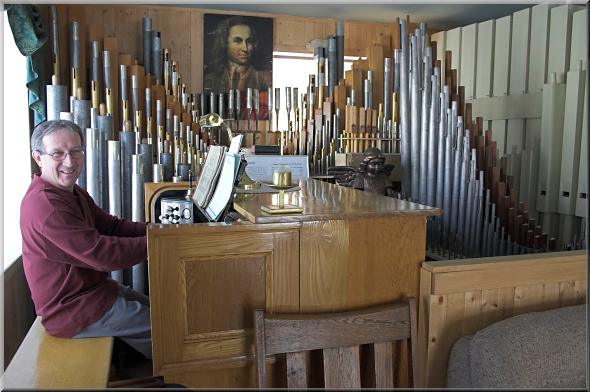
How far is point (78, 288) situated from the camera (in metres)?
2.00

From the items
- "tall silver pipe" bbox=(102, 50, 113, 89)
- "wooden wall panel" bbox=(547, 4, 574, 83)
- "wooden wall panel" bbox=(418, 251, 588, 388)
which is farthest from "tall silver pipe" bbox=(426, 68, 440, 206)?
"tall silver pipe" bbox=(102, 50, 113, 89)

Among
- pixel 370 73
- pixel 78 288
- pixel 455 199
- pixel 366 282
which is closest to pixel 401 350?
pixel 366 282

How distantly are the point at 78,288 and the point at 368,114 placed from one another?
3.70 meters

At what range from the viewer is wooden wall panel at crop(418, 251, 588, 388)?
6.05 ft

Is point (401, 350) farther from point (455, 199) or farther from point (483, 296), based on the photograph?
point (455, 199)

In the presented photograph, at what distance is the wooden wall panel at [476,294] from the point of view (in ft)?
6.05

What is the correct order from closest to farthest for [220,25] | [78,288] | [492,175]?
[78,288] → [492,175] → [220,25]

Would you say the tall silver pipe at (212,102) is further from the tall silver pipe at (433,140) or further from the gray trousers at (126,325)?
the gray trousers at (126,325)

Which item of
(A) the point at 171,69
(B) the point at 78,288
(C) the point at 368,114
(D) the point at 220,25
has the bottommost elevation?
(B) the point at 78,288

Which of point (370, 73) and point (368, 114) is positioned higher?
point (370, 73)

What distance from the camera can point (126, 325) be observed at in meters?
2.06

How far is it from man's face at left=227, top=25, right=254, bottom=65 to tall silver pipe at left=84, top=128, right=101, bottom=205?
2.52 metres

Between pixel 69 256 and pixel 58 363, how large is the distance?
40 cm

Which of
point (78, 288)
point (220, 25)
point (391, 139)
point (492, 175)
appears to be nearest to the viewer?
point (78, 288)
